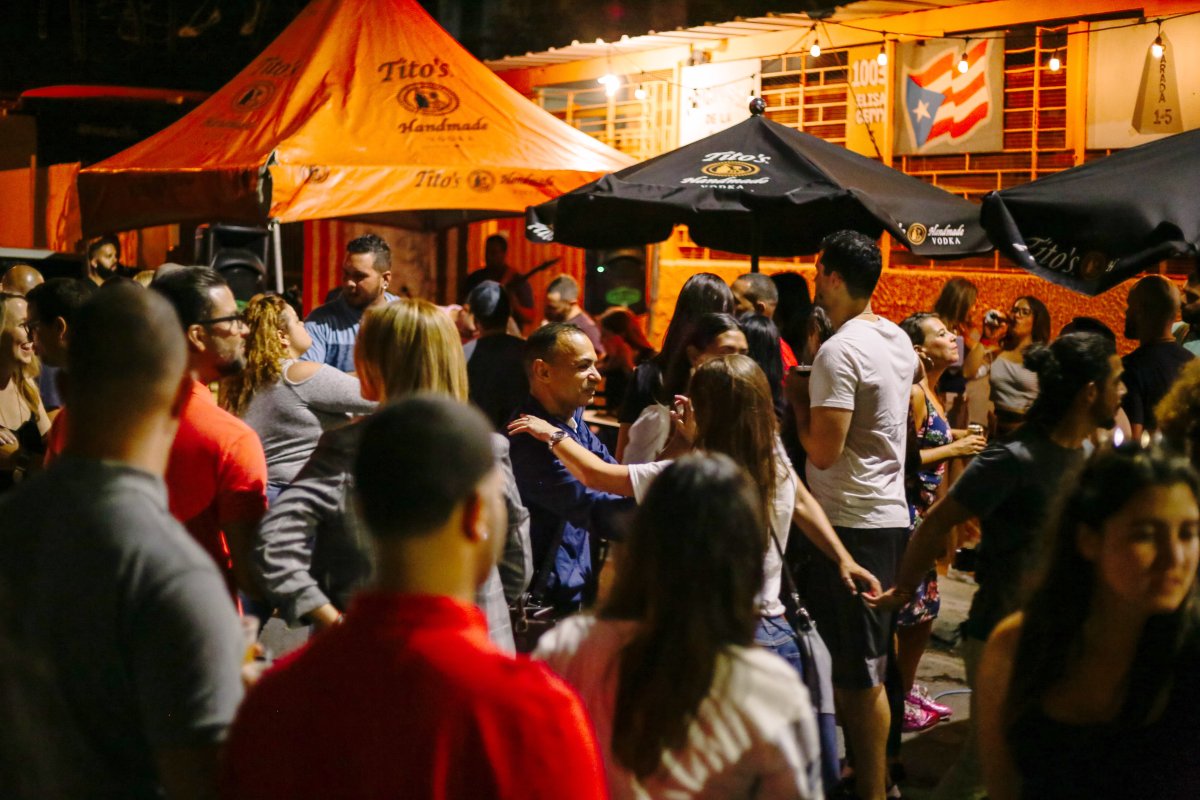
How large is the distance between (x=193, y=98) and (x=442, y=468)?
1837cm

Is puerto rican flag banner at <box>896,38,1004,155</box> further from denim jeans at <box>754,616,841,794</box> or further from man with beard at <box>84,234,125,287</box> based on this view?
denim jeans at <box>754,616,841,794</box>

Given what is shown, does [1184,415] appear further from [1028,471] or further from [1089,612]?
[1089,612]

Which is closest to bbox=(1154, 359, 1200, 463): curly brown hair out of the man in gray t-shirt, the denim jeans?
the denim jeans

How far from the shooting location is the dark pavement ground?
533 cm

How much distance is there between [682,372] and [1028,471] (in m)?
1.62

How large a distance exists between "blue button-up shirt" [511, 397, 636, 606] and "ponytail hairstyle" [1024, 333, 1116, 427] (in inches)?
50.7

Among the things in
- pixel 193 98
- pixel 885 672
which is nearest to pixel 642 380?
pixel 885 672

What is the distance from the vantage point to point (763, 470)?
367 centimetres

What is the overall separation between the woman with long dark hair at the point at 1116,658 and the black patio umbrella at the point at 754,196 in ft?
14.4

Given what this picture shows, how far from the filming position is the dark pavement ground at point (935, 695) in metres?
5.33

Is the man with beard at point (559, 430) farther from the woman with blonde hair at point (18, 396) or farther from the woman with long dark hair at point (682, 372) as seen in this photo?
the woman with blonde hair at point (18, 396)

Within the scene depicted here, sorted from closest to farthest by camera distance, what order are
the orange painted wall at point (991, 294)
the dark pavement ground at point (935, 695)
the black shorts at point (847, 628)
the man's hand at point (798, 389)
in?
1. the black shorts at point (847, 628)
2. the man's hand at point (798, 389)
3. the dark pavement ground at point (935, 695)
4. the orange painted wall at point (991, 294)

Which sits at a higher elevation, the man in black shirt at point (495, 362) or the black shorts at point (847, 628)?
the man in black shirt at point (495, 362)

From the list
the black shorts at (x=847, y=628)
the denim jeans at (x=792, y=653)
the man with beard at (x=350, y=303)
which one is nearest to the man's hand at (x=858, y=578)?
the black shorts at (x=847, y=628)
